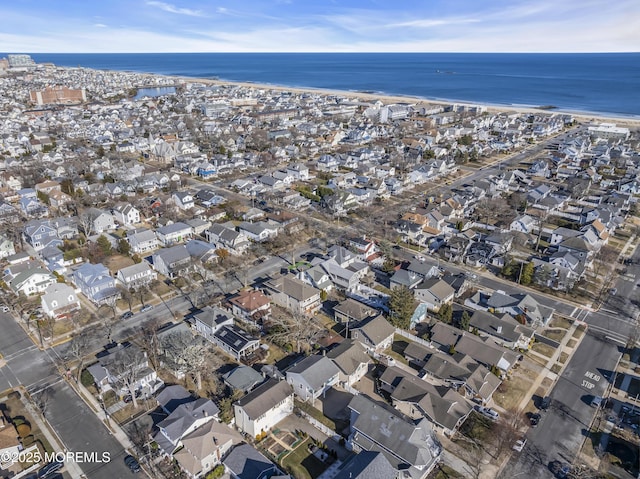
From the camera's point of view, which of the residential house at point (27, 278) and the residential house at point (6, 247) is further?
the residential house at point (6, 247)

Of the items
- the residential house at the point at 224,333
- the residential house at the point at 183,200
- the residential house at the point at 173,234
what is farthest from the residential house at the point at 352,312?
the residential house at the point at 183,200

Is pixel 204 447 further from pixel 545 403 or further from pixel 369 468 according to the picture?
pixel 545 403

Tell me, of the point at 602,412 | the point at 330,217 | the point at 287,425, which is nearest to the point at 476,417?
the point at 602,412

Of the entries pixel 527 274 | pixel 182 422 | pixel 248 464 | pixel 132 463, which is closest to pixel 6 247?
pixel 132 463

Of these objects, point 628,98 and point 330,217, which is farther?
point 628,98

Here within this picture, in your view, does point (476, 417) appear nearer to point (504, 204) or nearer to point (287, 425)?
point (287, 425)

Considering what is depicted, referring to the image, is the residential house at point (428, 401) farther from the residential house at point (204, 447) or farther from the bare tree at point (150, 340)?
the bare tree at point (150, 340)
